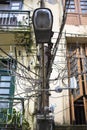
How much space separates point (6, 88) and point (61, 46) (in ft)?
6.39

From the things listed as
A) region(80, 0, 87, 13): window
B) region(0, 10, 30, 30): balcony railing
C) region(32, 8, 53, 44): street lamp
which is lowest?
region(32, 8, 53, 44): street lamp

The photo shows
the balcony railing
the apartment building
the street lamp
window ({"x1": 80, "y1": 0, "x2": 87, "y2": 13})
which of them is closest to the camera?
the street lamp

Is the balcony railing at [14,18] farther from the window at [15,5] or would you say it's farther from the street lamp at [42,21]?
the street lamp at [42,21]

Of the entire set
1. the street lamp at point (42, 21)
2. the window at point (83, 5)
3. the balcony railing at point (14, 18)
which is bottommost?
the street lamp at point (42, 21)

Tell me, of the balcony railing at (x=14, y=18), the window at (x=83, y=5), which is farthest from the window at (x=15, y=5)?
the window at (x=83, y=5)

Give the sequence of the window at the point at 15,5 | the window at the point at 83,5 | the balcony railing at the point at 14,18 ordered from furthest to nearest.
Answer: the window at the point at 15,5 → the window at the point at 83,5 → the balcony railing at the point at 14,18

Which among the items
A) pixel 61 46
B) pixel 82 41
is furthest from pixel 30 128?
pixel 82 41

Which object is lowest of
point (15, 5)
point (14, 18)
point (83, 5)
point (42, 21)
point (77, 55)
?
point (42, 21)

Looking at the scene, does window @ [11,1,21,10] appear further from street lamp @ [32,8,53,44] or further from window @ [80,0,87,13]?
street lamp @ [32,8,53,44]

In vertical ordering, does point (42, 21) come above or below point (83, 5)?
below

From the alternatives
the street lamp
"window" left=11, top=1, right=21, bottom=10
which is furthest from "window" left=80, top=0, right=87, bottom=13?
the street lamp

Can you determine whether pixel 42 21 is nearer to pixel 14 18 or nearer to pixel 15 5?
pixel 14 18

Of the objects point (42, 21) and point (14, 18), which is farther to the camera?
point (14, 18)

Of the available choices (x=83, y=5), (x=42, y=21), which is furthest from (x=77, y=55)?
(x=42, y=21)
